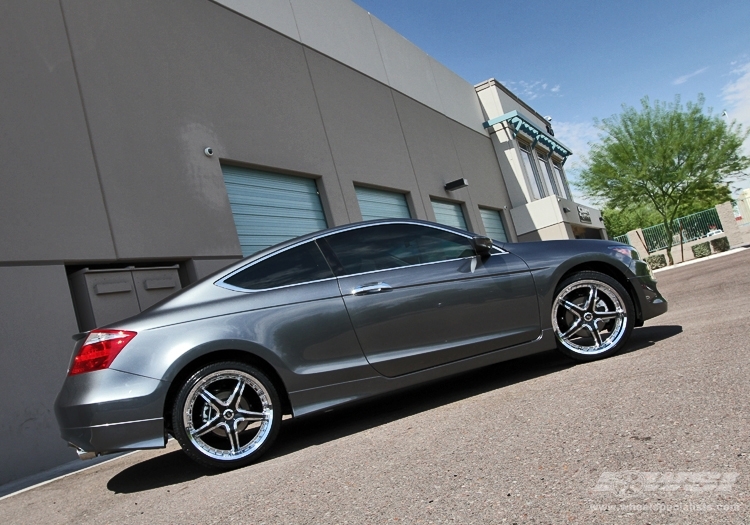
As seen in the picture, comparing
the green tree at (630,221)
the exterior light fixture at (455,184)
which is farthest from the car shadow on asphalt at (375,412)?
the green tree at (630,221)

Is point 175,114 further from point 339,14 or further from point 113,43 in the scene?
point 339,14

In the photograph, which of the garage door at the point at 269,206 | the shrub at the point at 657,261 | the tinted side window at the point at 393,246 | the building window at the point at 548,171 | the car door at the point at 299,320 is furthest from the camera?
the building window at the point at 548,171

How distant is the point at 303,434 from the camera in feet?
16.3

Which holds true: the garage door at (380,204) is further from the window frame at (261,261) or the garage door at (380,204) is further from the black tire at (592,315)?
the window frame at (261,261)

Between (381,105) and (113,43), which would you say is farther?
(381,105)

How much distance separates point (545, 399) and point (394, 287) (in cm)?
135

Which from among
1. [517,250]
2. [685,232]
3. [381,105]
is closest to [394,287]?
[517,250]

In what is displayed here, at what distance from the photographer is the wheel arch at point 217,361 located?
4133 mm

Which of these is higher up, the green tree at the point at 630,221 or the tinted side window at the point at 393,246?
the green tree at the point at 630,221

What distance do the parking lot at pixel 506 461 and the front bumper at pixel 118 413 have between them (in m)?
0.34

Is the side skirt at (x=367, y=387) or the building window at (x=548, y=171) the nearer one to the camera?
the side skirt at (x=367, y=387)

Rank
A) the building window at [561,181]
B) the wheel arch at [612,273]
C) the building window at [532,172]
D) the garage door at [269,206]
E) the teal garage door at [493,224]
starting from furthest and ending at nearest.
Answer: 1. the building window at [561,181]
2. the building window at [532,172]
3. the teal garage door at [493,224]
4. the garage door at [269,206]
5. the wheel arch at [612,273]

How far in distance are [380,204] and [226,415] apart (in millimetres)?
10997

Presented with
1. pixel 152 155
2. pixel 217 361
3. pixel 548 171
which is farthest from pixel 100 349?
pixel 548 171
